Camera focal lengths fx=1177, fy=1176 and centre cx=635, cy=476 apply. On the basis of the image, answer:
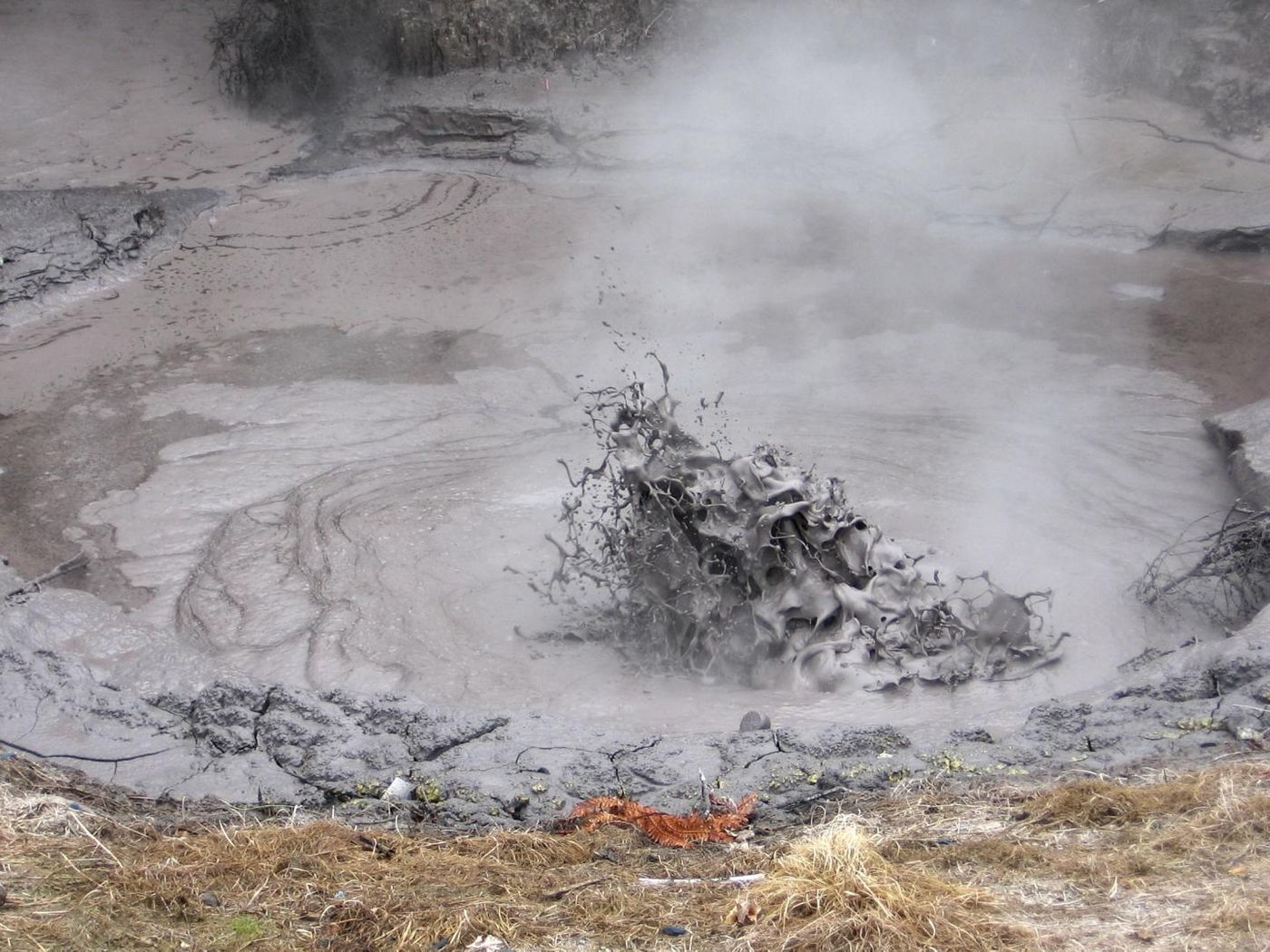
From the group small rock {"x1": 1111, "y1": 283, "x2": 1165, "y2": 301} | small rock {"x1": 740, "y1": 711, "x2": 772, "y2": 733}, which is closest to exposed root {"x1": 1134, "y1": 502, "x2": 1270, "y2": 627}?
small rock {"x1": 740, "y1": 711, "x2": 772, "y2": 733}

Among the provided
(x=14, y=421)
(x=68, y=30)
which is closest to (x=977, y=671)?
(x=14, y=421)

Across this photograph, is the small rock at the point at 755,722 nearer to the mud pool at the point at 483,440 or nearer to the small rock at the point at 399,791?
the mud pool at the point at 483,440

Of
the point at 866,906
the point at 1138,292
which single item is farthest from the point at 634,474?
the point at 1138,292

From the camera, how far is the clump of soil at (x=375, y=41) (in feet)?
33.4

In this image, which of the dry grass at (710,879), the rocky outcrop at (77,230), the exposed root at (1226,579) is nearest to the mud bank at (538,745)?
the dry grass at (710,879)

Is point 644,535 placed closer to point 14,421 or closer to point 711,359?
point 711,359

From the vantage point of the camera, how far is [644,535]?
4426 mm

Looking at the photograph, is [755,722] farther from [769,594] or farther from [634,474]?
[634,474]

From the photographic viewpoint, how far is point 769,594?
4.41 meters

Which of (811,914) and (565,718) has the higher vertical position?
(811,914)

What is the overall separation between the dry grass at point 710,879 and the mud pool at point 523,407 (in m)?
0.78

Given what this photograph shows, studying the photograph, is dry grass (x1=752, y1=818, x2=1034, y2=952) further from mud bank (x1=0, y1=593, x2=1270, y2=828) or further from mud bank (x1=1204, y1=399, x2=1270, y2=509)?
mud bank (x1=1204, y1=399, x2=1270, y2=509)

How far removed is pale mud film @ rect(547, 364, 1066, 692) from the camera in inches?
169

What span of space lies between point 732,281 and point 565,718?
15.0ft
